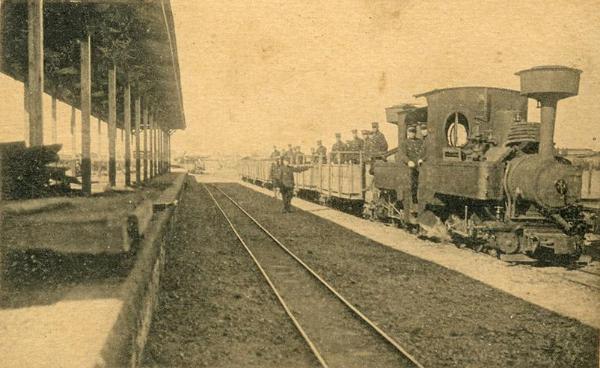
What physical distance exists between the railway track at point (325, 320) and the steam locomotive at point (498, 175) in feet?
Answer: 10.3

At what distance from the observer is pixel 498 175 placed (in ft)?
28.3

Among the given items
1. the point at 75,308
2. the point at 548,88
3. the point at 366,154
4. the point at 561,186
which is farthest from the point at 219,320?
the point at 366,154

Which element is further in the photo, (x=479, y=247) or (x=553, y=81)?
(x=479, y=247)

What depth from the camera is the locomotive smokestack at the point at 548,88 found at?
7820 mm

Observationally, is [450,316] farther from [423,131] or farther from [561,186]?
[423,131]

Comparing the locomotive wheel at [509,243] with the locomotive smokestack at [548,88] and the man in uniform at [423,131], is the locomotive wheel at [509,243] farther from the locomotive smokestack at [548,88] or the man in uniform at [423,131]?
the man in uniform at [423,131]

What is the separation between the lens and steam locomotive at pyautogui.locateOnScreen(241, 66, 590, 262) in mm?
8062

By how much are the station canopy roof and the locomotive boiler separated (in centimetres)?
560

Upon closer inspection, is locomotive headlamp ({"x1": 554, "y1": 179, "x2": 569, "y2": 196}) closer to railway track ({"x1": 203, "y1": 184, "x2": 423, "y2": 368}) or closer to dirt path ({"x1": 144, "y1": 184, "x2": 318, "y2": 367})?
railway track ({"x1": 203, "y1": 184, "x2": 423, "y2": 368})

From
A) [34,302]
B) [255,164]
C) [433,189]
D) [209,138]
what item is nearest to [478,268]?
[433,189]

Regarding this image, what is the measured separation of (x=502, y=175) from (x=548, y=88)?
Answer: 1535 mm

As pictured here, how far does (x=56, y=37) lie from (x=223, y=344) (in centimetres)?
696

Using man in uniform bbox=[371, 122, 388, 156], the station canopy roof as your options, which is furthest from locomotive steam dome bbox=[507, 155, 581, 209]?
man in uniform bbox=[371, 122, 388, 156]

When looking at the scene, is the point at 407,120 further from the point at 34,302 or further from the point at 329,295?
the point at 34,302
